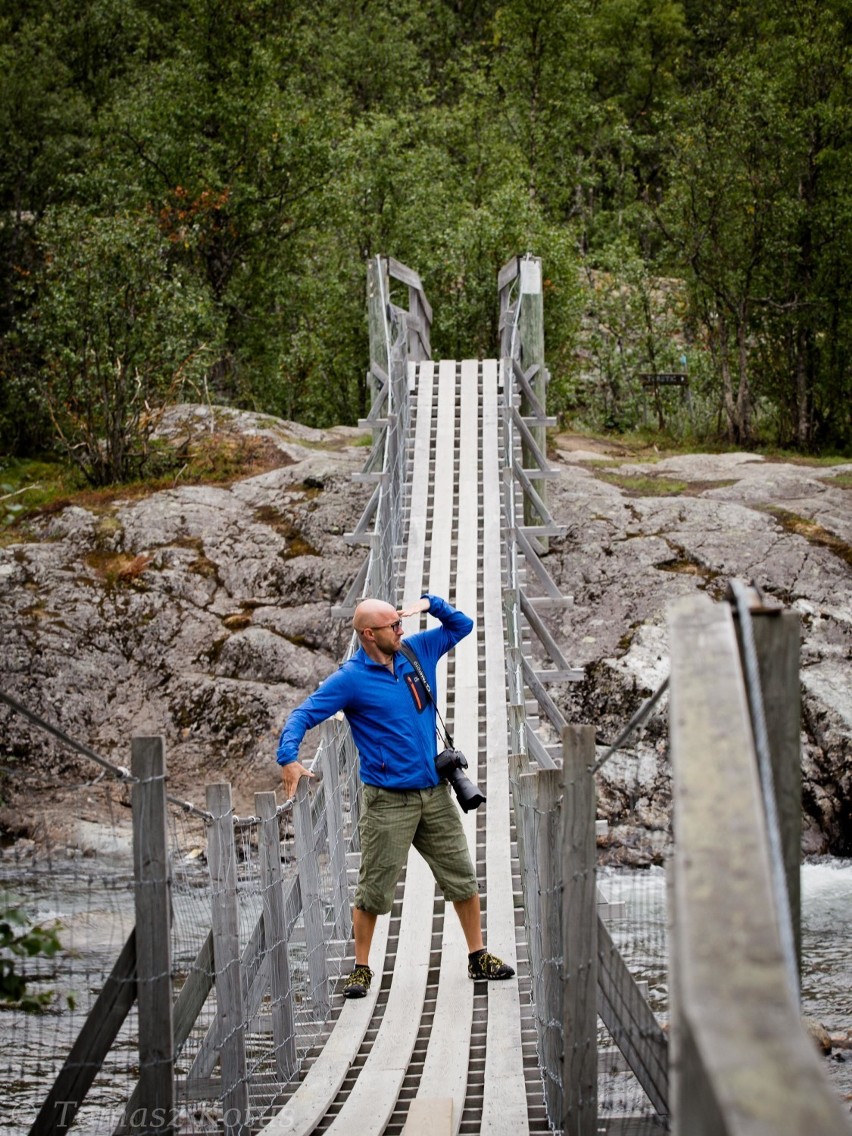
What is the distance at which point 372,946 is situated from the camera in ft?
22.3

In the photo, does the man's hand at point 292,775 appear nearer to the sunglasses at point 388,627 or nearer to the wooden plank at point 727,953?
the sunglasses at point 388,627

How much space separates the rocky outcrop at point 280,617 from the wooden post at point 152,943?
28.4ft

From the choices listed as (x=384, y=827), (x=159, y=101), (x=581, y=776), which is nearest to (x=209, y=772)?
(x=384, y=827)

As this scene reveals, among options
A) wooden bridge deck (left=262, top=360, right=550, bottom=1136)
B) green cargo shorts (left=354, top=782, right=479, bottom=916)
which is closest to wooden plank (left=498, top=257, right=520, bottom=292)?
wooden bridge deck (left=262, top=360, right=550, bottom=1136)

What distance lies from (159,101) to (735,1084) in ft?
76.7

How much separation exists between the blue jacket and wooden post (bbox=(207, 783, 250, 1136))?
982 mm

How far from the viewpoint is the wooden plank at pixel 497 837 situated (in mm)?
→ 5047

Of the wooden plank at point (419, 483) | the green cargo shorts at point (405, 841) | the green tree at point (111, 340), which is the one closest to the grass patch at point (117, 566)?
the green tree at point (111, 340)

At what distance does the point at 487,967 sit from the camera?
6.16 metres

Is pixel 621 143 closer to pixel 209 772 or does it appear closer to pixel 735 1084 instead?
pixel 209 772

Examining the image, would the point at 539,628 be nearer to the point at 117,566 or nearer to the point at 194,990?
the point at 117,566

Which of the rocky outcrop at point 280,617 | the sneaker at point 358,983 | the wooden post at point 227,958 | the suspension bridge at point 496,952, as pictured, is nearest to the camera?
the suspension bridge at point 496,952

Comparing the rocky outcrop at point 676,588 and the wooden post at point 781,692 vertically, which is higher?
the wooden post at point 781,692

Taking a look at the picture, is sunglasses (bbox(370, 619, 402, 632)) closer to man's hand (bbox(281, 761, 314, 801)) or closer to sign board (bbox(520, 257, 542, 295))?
man's hand (bbox(281, 761, 314, 801))
